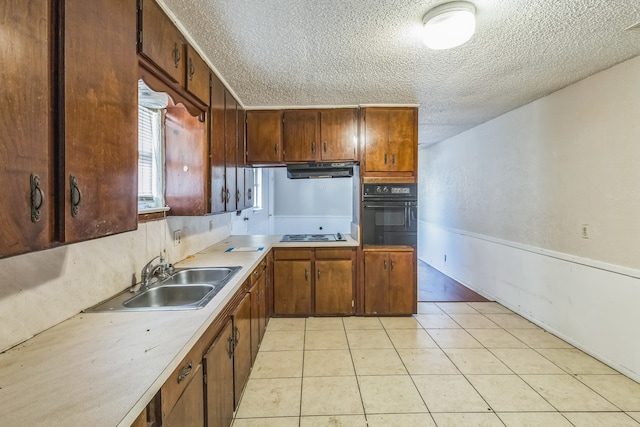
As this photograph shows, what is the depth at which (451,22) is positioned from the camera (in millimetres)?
1676

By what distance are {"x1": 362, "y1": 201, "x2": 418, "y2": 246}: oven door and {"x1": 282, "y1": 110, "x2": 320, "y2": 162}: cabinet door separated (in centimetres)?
89

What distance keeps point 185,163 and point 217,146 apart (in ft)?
1.06

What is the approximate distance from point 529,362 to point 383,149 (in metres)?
2.43

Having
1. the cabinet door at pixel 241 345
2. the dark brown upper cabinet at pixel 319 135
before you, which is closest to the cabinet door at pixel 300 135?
the dark brown upper cabinet at pixel 319 135

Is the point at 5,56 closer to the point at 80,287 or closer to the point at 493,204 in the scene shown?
the point at 80,287

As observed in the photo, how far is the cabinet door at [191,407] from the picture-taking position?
1.05 m

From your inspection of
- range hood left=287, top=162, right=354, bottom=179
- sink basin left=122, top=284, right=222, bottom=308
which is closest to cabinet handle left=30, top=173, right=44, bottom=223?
sink basin left=122, top=284, right=222, bottom=308

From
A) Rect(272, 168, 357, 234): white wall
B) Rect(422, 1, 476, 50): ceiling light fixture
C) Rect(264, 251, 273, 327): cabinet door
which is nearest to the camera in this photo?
Rect(422, 1, 476, 50): ceiling light fixture

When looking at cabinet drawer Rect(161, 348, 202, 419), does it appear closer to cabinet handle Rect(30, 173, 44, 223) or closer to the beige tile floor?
cabinet handle Rect(30, 173, 44, 223)

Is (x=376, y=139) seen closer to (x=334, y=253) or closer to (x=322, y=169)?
(x=322, y=169)

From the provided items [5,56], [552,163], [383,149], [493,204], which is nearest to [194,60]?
[5,56]

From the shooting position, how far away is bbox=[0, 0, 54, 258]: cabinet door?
75cm

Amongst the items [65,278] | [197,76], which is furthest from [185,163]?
[65,278]

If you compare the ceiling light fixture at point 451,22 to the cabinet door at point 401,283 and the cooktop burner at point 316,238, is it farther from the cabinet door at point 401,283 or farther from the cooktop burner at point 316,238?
the cooktop burner at point 316,238
